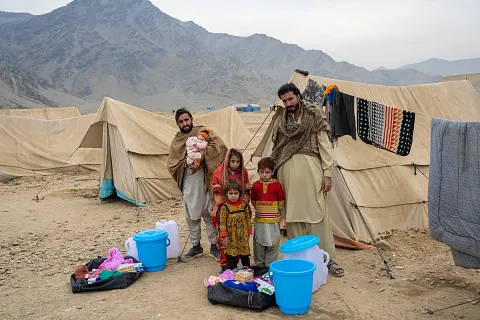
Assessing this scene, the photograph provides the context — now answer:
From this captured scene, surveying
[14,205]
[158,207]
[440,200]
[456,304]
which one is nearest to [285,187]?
[440,200]

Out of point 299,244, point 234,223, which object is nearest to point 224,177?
point 234,223

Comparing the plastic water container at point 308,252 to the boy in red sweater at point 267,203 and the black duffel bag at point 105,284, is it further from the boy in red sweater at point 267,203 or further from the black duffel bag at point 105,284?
the black duffel bag at point 105,284

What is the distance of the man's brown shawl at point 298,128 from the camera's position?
11.9ft

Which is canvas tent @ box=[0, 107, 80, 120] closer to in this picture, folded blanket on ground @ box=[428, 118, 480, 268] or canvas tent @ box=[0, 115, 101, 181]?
canvas tent @ box=[0, 115, 101, 181]

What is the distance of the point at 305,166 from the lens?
366 cm

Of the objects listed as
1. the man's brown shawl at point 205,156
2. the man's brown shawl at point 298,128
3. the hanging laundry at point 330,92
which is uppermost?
the hanging laundry at point 330,92

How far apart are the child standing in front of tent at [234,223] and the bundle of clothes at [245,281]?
201 millimetres

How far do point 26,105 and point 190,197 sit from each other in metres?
41.8

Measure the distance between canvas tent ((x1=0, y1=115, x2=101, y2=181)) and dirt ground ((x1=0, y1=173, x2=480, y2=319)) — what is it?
5.85 metres

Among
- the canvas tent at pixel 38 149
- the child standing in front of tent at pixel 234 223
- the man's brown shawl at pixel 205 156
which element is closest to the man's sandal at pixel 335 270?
the child standing in front of tent at pixel 234 223

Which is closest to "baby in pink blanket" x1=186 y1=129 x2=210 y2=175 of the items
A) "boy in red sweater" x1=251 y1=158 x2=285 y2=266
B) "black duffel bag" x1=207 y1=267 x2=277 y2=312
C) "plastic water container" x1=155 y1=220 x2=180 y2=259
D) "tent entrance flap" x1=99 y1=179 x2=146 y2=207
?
"plastic water container" x1=155 y1=220 x2=180 y2=259

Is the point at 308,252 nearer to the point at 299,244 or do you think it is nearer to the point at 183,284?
the point at 299,244

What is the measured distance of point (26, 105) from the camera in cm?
4056

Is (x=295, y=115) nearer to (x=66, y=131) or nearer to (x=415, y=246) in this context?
(x=415, y=246)
